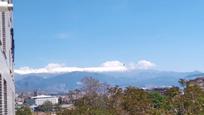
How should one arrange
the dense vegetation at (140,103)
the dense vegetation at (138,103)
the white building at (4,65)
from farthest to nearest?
the dense vegetation at (140,103)
the dense vegetation at (138,103)
the white building at (4,65)

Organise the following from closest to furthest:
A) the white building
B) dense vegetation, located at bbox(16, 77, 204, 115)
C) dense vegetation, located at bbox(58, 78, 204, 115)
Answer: the white building, dense vegetation, located at bbox(16, 77, 204, 115), dense vegetation, located at bbox(58, 78, 204, 115)

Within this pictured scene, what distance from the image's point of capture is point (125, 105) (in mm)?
55781

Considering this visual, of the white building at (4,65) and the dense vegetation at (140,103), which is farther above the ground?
the white building at (4,65)

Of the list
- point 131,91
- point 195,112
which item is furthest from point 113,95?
point 195,112

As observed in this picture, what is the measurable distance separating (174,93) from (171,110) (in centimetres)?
275

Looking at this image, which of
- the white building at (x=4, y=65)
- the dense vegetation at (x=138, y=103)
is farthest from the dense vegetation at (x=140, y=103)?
the white building at (x=4, y=65)

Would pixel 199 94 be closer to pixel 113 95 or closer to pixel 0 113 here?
pixel 113 95

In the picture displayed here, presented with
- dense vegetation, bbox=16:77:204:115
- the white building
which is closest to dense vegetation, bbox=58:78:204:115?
dense vegetation, bbox=16:77:204:115

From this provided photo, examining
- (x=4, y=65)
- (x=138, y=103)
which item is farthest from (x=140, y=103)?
(x=4, y=65)

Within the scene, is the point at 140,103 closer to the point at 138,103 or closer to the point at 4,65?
the point at 138,103

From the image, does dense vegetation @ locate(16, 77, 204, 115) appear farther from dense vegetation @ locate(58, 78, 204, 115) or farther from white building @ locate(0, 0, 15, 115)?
white building @ locate(0, 0, 15, 115)

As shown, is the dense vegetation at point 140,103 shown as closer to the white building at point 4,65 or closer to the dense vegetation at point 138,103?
the dense vegetation at point 138,103

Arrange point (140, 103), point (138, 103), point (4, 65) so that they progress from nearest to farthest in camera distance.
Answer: point (4, 65), point (138, 103), point (140, 103)

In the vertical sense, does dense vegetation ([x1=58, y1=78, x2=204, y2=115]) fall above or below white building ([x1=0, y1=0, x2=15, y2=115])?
below
